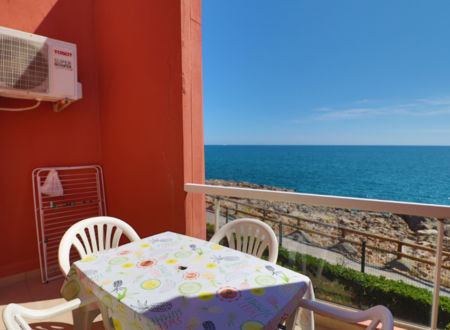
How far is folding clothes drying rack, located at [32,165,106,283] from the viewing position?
8.11 ft

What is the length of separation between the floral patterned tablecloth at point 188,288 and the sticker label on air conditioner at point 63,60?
1.88 meters

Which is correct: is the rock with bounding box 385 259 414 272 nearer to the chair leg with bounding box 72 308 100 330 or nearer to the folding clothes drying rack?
the chair leg with bounding box 72 308 100 330

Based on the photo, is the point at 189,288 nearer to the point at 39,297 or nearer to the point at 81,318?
the point at 81,318

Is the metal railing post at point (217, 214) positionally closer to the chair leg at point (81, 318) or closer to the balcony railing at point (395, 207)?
the balcony railing at point (395, 207)

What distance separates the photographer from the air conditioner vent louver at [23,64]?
6.31 ft

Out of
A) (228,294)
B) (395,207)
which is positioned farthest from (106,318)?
(395,207)

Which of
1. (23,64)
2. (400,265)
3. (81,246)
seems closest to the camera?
(81,246)

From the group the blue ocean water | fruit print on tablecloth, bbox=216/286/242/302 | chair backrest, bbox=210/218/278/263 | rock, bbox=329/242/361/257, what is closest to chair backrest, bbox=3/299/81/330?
fruit print on tablecloth, bbox=216/286/242/302

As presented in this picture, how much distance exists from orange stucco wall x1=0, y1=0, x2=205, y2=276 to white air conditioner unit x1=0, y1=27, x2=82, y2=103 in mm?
462

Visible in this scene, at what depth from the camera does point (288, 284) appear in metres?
0.90

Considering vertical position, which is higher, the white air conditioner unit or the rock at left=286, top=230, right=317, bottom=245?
the white air conditioner unit

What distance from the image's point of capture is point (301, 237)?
2098 mm

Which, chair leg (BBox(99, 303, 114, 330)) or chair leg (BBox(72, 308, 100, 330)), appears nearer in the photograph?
chair leg (BBox(99, 303, 114, 330))

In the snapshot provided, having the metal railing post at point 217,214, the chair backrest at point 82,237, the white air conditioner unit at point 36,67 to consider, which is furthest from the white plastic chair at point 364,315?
the white air conditioner unit at point 36,67
